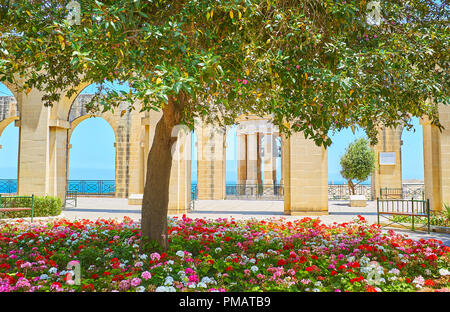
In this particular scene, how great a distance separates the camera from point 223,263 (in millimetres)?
4547

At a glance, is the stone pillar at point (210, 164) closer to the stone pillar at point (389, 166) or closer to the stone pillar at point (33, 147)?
the stone pillar at point (389, 166)

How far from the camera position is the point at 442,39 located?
425 centimetres

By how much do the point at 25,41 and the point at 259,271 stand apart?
3.77 metres

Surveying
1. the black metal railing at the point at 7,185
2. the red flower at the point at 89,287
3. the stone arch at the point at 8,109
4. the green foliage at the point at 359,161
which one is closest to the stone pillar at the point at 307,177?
the green foliage at the point at 359,161

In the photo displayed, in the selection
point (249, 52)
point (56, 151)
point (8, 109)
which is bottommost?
point (56, 151)

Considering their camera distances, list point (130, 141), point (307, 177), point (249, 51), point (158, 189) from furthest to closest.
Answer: point (130, 141) → point (307, 177) → point (158, 189) → point (249, 51)

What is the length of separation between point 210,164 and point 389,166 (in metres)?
11.8

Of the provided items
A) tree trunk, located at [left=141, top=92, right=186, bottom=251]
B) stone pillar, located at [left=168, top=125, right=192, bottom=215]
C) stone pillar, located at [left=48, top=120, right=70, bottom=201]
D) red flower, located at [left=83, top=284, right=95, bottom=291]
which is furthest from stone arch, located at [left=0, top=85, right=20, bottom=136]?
red flower, located at [left=83, top=284, right=95, bottom=291]

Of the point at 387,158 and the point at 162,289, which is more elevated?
the point at 387,158

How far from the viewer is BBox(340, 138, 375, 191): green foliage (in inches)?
770

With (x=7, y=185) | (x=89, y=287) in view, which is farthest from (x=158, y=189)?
(x=7, y=185)

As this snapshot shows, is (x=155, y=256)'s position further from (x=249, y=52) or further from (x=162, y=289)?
(x=249, y=52)
